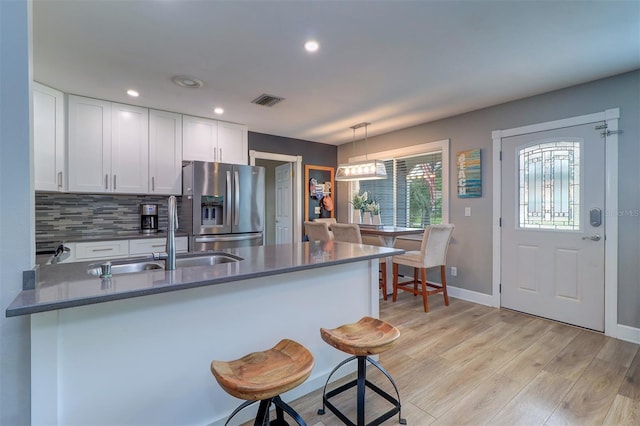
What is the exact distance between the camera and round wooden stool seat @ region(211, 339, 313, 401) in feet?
3.59

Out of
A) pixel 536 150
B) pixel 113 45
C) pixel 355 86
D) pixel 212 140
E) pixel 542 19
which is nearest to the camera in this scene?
pixel 542 19

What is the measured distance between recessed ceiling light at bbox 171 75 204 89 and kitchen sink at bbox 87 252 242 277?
174cm

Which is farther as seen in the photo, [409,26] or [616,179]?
[616,179]

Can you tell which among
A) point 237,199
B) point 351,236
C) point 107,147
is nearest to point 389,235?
point 351,236

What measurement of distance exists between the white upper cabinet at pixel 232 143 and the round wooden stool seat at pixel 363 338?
3257 millimetres

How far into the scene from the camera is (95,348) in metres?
1.28

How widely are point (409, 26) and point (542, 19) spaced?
845mm

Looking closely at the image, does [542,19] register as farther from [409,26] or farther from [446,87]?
[446,87]

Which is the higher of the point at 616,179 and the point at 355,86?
the point at 355,86

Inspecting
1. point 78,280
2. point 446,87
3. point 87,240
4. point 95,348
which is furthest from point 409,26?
point 87,240

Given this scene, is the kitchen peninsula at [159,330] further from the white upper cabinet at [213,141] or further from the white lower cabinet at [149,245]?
the white upper cabinet at [213,141]

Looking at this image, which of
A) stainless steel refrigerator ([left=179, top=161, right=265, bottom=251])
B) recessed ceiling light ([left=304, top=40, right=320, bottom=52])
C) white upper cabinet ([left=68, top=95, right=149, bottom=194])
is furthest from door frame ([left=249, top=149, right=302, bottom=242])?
recessed ceiling light ([left=304, top=40, right=320, bottom=52])

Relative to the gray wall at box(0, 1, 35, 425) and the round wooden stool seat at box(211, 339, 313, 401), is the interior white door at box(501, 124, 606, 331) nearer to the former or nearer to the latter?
the round wooden stool seat at box(211, 339, 313, 401)

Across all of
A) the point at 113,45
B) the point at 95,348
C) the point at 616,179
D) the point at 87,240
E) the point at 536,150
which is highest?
the point at 113,45
